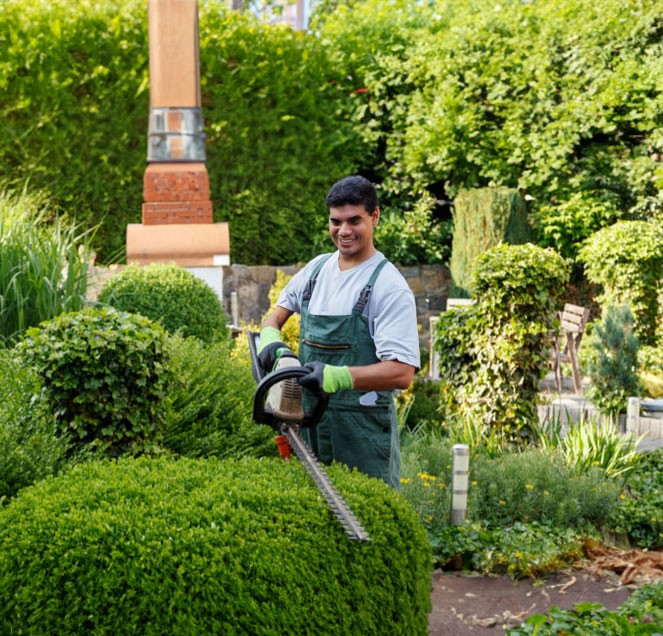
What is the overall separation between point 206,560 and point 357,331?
1017mm

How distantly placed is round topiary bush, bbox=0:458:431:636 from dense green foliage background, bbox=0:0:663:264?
8895 mm

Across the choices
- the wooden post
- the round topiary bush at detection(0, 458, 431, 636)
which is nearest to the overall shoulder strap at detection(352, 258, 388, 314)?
the round topiary bush at detection(0, 458, 431, 636)

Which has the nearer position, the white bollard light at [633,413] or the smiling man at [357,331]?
the smiling man at [357,331]

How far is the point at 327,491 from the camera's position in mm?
2572

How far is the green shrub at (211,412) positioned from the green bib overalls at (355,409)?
3.48 ft

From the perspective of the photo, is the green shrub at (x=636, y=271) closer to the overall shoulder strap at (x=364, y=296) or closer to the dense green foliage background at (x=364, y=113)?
the dense green foliage background at (x=364, y=113)

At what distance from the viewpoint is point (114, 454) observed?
3.71m

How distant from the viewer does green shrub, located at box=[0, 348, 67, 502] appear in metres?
3.22

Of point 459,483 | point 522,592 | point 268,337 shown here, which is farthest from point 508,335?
point 268,337

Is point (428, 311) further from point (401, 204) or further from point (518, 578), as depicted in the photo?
point (518, 578)

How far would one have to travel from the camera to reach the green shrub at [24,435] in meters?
3.22

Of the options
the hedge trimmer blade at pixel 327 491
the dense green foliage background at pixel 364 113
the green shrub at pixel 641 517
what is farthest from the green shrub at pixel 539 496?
the dense green foliage background at pixel 364 113

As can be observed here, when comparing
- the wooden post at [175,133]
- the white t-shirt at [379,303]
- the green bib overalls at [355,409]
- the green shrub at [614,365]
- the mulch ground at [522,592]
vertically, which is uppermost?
the wooden post at [175,133]

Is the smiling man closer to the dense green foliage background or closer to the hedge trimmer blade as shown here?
the hedge trimmer blade
